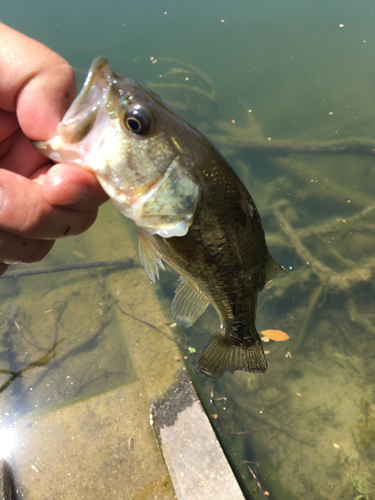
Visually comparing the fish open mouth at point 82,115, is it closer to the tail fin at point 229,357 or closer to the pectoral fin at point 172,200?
the pectoral fin at point 172,200

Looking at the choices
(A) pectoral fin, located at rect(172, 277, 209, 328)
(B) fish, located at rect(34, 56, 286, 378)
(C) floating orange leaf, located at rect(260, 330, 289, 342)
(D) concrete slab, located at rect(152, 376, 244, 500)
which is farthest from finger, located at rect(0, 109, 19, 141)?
(C) floating orange leaf, located at rect(260, 330, 289, 342)

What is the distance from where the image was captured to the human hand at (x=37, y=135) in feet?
3.98

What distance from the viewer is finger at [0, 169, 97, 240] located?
3.95 feet

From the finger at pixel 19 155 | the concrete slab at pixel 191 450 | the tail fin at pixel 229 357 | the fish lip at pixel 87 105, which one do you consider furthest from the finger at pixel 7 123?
the concrete slab at pixel 191 450

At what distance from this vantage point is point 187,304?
1800 mm

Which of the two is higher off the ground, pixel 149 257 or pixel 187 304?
pixel 149 257

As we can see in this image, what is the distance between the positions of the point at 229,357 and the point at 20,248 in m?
1.24

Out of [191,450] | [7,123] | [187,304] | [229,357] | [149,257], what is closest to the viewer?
[7,123]

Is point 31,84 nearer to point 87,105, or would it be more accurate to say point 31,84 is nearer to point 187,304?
point 87,105

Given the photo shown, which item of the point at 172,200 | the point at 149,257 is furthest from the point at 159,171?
the point at 149,257

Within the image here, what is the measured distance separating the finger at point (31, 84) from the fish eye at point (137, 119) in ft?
0.95

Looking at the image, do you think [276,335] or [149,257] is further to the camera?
[276,335]

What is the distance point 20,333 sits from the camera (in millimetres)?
3832

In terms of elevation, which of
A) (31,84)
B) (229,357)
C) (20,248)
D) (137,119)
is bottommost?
(229,357)
